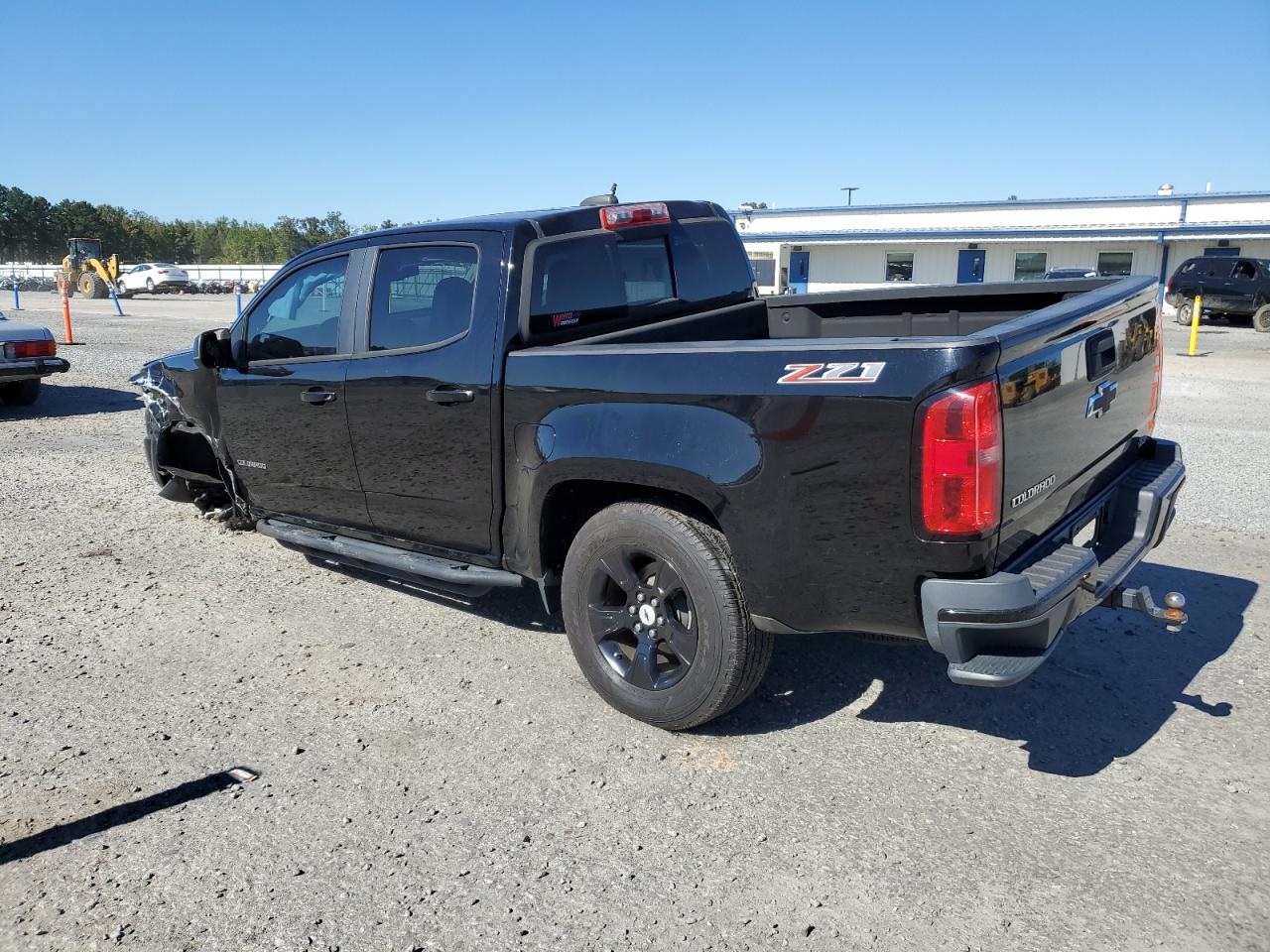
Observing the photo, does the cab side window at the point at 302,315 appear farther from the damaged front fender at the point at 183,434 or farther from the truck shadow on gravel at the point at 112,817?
the truck shadow on gravel at the point at 112,817

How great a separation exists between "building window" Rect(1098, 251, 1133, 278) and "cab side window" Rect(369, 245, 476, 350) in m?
39.0

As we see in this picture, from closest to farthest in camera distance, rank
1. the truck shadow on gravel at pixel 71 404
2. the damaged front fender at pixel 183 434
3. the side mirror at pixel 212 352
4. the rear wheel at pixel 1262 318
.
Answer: the side mirror at pixel 212 352 → the damaged front fender at pixel 183 434 → the truck shadow on gravel at pixel 71 404 → the rear wheel at pixel 1262 318

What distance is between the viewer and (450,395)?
4.00 metres

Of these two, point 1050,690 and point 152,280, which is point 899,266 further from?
point 1050,690

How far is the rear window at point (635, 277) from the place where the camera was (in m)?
4.06

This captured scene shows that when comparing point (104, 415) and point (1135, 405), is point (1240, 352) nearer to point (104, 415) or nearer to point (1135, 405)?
point (1135, 405)

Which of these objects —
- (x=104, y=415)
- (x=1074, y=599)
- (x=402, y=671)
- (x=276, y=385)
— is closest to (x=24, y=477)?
(x=104, y=415)

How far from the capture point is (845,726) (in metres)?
3.69

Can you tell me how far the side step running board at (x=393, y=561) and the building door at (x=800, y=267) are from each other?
39607 millimetres

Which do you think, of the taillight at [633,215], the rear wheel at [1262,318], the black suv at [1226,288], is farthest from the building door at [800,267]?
the taillight at [633,215]

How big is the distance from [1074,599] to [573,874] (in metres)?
1.81

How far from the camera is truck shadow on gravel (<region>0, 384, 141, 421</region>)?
37.0 feet

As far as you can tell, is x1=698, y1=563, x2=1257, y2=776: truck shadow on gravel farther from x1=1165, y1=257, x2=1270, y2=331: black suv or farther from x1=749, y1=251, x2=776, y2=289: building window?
x1=749, y1=251, x2=776, y2=289: building window

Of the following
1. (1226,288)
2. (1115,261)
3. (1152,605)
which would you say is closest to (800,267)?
(1115,261)
